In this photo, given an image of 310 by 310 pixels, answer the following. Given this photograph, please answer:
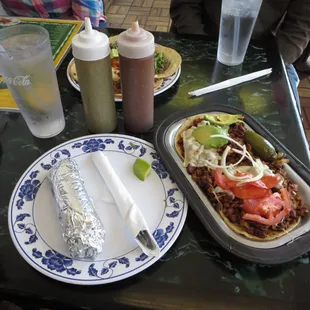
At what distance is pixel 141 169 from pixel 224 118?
26 cm

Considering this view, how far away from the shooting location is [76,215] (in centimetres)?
59

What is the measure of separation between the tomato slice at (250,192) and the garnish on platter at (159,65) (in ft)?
1.44

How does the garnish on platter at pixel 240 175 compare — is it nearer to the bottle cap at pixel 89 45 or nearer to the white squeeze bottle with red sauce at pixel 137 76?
the white squeeze bottle with red sauce at pixel 137 76

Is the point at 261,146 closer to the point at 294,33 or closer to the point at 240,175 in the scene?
the point at 240,175

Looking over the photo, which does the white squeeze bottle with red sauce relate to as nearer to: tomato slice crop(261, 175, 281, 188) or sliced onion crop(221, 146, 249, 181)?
sliced onion crop(221, 146, 249, 181)

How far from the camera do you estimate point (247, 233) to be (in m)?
0.62

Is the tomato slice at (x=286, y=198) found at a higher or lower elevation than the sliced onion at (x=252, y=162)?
lower

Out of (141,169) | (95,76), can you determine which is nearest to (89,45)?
(95,76)

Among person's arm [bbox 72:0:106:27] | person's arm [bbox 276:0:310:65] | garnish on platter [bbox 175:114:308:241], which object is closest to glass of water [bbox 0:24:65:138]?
garnish on platter [bbox 175:114:308:241]

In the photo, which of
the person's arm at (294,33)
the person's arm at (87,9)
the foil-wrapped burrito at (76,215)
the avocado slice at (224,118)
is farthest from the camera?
the person's arm at (87,9)

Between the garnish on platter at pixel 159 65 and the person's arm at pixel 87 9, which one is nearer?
the garnish on platter at pixel 159 65

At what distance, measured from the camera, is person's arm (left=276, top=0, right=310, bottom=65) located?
132 centimetres

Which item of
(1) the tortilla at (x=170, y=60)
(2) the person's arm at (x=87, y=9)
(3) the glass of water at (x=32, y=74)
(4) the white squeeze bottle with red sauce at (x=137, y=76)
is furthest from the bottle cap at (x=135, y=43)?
(2) the person's arm at (x=87, y=9)

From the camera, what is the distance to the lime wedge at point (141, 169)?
72 cm
